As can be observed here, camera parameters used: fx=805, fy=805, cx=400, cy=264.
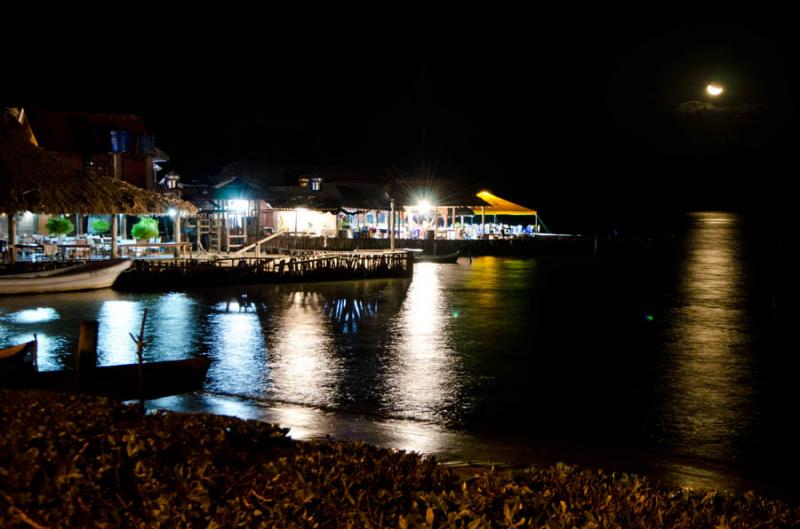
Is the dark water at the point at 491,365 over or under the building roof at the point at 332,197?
under

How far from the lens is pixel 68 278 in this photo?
2655cm

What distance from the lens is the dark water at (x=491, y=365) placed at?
34.4 ft

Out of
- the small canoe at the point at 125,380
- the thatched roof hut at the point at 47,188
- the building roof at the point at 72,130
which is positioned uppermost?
the building roof at the point at 72,130

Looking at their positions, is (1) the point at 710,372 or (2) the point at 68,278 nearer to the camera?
(1) the point at 710,372

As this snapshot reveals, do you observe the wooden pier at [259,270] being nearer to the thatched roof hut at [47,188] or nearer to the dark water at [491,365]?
the dark water at [491,365]

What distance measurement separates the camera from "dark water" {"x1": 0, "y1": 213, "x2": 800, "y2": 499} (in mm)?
10500

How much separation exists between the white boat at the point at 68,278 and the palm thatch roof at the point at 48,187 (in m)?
2.07

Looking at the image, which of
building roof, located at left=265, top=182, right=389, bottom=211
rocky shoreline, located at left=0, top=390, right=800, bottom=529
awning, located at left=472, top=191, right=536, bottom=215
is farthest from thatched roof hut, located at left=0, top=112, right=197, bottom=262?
awning, located at left=472, top=191, right=536, bottom=215

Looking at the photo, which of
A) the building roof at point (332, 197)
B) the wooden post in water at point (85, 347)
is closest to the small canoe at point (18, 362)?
the wooden post in water at point (85, 347)

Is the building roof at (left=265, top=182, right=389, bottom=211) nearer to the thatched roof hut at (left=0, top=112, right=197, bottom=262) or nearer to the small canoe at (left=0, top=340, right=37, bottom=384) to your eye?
the thatched roof hut at (left=0, top=112, right=197, bottom=262)

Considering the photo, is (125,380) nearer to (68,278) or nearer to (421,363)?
(421,363)

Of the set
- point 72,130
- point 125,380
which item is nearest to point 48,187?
point 125,380

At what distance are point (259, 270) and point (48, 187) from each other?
26.6 feet

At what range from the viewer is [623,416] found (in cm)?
1241
